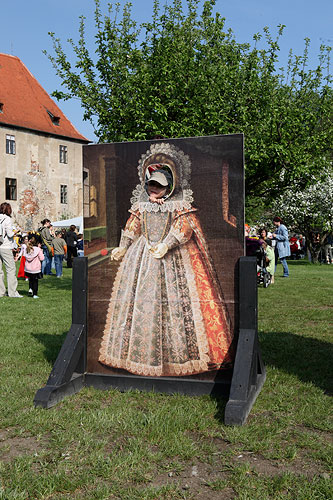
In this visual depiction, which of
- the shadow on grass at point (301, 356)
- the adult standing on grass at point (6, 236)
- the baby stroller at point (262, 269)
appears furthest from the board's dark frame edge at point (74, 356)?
the baby stroller at point (262, 269)

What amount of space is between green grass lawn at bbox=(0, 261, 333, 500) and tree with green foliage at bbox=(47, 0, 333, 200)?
13.6 meters

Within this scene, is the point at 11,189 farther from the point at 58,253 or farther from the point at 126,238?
the point at 126,238

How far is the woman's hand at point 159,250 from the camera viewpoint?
566cm

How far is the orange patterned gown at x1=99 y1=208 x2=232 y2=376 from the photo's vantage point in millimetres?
5453

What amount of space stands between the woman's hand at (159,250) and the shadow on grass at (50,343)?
216cm

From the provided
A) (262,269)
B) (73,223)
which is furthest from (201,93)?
(73,223)

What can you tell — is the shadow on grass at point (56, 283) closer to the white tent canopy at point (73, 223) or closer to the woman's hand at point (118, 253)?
the woman's hand at point (118, 253)

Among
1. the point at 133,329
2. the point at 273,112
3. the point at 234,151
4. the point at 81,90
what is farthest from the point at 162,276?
the point at 273,112

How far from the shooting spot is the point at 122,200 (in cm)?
575

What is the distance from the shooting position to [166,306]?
5.60 metres

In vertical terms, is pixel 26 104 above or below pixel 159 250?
above

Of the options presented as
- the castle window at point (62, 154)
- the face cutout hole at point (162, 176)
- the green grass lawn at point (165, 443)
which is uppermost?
the castle window at point (62, 154)

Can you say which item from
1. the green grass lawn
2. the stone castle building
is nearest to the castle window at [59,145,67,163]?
the stone castle building

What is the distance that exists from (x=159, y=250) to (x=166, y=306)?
1.79 ft
